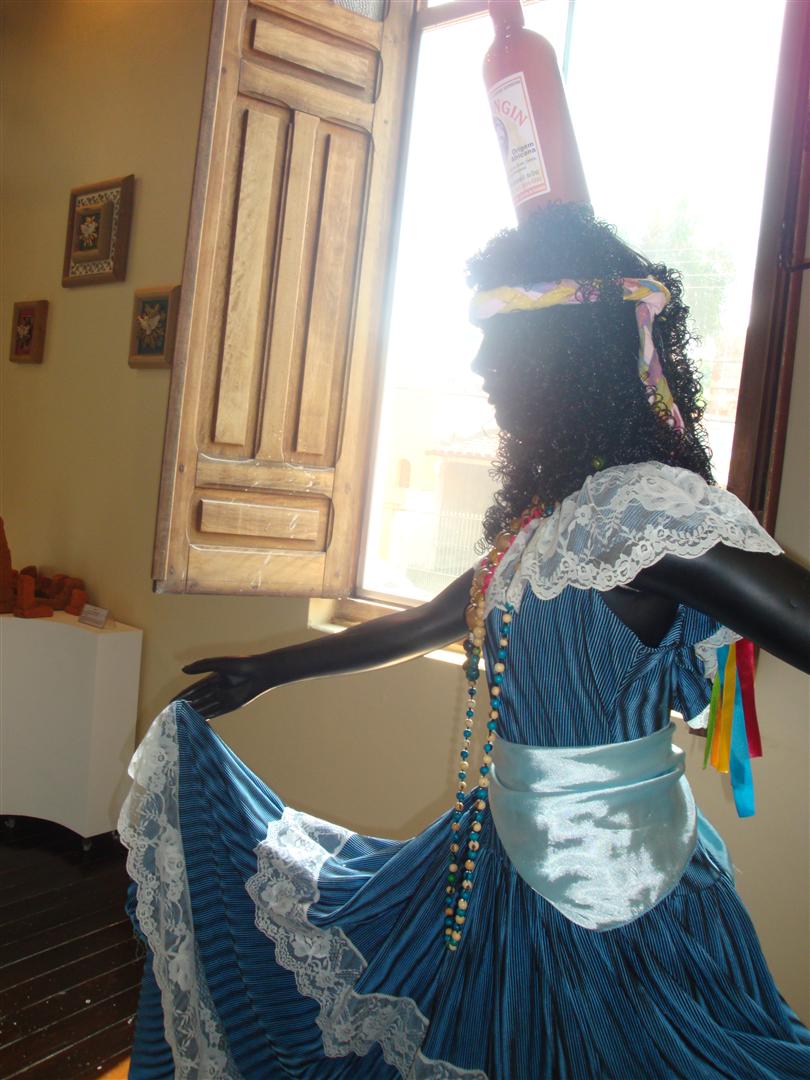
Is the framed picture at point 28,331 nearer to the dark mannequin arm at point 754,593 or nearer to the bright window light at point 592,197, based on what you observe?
the bright window light at point 592,197

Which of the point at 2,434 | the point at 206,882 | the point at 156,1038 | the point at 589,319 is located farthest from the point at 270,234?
the point at 2,434

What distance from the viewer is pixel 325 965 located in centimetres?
115

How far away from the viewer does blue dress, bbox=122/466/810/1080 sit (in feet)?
3.19

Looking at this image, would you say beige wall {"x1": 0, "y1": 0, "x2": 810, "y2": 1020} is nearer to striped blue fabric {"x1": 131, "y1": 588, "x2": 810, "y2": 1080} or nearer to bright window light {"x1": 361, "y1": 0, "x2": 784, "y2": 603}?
bright window light {"x1": 361, "y1": 0, "x2": 784, "y2": 603}

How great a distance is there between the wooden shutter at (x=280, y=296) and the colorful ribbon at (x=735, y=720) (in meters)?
1.48

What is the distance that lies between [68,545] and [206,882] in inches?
111

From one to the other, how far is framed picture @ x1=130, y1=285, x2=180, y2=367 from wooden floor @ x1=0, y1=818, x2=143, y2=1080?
67.6 inches

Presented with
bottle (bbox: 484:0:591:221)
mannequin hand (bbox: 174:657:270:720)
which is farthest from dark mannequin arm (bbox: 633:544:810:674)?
mannequin hand (bbox: 174:657:270:720)

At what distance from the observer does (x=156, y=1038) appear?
49.2 inches

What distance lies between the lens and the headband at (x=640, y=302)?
3.68 feet

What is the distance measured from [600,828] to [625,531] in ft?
1.11

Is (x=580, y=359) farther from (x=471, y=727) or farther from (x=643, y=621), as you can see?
(x=471, y=727)

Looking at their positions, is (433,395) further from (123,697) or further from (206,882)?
(206,882)

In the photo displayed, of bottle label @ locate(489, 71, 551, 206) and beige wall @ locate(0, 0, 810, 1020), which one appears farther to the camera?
beige wall @ locate(0, 0, 810, 1020)
